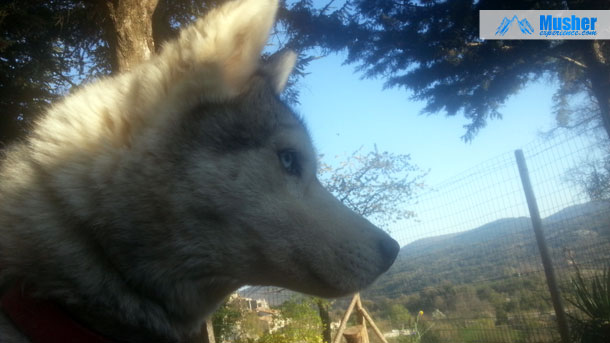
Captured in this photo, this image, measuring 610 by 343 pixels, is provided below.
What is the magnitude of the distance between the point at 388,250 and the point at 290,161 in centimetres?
61

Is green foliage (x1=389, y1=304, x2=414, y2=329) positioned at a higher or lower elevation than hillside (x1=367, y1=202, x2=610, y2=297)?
lower

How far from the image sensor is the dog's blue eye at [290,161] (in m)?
1.62

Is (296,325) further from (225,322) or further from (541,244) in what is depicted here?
(541,244)

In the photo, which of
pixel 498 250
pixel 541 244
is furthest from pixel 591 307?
pixel 498 250

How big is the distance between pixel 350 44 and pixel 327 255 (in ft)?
24.5

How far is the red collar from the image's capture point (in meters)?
1.16

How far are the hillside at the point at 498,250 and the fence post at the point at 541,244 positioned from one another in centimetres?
17

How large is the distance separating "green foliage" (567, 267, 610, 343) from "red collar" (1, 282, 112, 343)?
6101 millimetres

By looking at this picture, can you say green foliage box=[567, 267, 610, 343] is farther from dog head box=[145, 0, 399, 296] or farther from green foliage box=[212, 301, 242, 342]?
green foliage box=[212, 301, 242, 342]

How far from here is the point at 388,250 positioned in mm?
1691

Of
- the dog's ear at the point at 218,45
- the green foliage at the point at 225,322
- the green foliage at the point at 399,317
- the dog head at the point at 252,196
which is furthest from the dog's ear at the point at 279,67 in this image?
the green foliage at the point at 399,317

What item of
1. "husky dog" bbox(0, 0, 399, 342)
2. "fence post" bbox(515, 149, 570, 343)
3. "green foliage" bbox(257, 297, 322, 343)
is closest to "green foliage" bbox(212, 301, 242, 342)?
"green foliage" bbox(257, 297, 322, 343)

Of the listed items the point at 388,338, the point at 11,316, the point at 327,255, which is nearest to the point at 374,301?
the point at 388,338

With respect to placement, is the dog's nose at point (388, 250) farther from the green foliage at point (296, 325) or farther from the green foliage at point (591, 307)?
the green foliage at point (296, 325)
